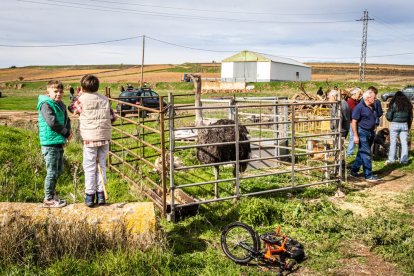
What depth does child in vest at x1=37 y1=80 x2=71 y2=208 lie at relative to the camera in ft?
17.6

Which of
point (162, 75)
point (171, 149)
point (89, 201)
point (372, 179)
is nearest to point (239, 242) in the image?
point (171, 149)

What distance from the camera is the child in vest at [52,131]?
17.6 ft

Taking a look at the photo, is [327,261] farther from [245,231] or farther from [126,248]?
[126,248]

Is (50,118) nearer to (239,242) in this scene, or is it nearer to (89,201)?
(89,201)

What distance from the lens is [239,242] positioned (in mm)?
5203

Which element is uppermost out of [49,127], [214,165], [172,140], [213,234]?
[49,127]

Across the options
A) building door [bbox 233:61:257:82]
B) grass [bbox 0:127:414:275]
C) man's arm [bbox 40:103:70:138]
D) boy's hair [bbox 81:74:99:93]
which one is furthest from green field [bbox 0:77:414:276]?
building door [bbox 233:61:257:82]

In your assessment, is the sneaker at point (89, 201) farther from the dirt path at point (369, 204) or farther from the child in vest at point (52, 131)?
the dirt path at point (369, 204)

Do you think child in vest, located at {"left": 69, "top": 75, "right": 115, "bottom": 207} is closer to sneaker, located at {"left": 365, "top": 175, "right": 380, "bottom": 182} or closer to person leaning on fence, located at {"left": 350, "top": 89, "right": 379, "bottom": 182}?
person leaning on fence, located at {"left": 350, "top": 89, "right": 379, "bottom": 182}

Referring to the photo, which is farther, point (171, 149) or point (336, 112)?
point (336, 112)

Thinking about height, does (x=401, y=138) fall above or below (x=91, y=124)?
below

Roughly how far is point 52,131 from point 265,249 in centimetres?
329

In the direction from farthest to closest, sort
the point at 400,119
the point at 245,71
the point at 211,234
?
1. the point at 245,71
2. the point at 400,119
3. the point at 211,234

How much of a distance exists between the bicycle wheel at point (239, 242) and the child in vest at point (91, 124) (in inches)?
69.0
